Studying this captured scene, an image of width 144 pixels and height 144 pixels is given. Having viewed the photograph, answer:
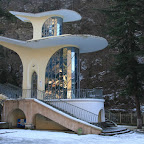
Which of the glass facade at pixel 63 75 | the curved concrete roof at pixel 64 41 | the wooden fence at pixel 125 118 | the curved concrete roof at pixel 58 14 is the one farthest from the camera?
the wooden fence at pixel 125 118

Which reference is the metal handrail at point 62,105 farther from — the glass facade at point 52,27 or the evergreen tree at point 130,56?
the glass facade at point 52,27

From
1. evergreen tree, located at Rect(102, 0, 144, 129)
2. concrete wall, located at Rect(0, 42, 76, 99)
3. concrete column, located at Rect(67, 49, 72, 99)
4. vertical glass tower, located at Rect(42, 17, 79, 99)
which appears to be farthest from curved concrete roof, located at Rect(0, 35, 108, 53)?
evergreen tree, located at Rect(102, 0, 144, 129)

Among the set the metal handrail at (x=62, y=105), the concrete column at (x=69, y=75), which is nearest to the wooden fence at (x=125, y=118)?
the concrete column at (x=69, y=75)

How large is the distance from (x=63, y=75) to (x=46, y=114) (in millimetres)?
4129

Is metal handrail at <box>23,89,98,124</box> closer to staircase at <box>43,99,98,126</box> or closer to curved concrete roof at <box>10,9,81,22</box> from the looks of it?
staircase at <box>43,99,98,126</box>

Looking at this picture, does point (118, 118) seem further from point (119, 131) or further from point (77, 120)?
point (77, 120)

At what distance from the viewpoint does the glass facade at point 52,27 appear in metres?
19.2

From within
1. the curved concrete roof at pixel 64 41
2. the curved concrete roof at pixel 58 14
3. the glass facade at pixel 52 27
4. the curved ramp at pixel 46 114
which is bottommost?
the curved ramp at pixel 46 114

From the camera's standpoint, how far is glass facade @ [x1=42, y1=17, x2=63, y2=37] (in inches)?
755

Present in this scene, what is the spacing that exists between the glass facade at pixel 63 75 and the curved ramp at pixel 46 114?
241 cm

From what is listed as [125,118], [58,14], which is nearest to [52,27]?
[58,14]

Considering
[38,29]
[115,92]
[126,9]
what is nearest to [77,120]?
[38,29]

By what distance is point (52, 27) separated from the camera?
1928cm

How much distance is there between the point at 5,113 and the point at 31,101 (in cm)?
294
